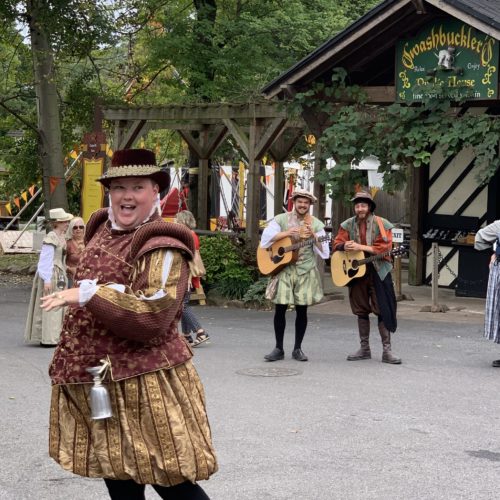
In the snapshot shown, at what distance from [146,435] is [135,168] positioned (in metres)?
1.02

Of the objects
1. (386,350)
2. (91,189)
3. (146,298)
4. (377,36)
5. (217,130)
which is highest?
(377,36)

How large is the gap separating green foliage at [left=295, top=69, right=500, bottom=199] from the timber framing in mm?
814

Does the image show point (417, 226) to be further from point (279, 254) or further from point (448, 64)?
point (279, 254)

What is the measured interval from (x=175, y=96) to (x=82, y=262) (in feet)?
58.3

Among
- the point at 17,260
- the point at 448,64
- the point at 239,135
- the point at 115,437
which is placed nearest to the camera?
the point at 115,437

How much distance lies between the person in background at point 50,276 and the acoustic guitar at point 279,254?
2.58 meters

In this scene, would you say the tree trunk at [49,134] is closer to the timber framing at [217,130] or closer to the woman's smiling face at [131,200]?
the timber framing at [217,130]

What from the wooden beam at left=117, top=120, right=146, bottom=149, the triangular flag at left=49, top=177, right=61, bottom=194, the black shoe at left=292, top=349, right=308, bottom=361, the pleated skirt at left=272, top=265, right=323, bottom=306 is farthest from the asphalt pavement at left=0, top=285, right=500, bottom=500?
the triangular flag at left=49, top=177, right=61, bottom=194

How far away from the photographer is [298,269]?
421 inches

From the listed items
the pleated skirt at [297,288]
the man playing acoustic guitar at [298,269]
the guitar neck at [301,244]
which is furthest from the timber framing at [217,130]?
the pleated skirt at [297,288]

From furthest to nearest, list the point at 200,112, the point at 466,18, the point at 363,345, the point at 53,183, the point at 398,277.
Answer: the point at 53,183, the point at 200,112, the point at 398,277, the point at 466,18, the point at 363,345

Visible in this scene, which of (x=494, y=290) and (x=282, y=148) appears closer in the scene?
(x=494, y=290)

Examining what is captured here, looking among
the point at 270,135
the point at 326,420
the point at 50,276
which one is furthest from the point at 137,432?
the point at 270,135

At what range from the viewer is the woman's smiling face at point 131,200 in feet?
13.3
